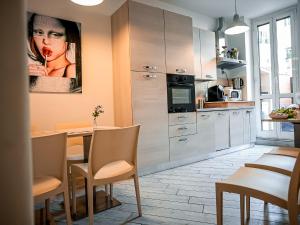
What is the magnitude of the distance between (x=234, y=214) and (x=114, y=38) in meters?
2.79

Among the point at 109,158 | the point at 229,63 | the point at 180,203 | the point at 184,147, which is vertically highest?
the point at 229,63

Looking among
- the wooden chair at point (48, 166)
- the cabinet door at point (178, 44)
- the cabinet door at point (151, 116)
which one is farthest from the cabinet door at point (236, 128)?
the wooden chair at point (48, 166)

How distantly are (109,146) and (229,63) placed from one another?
392 centimetres

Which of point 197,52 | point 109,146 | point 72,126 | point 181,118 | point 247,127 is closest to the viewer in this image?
point 109,146

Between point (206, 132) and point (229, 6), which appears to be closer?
point (206, 132)

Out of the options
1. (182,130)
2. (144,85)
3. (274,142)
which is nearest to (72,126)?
(144,85)

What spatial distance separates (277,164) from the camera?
1.69 meters

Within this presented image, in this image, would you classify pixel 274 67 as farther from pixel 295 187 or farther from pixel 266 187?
pixel 295 187

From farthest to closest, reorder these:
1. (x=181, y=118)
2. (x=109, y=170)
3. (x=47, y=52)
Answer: (x=181, y=118)
(x=47, y=52)
(x=109, y=170)

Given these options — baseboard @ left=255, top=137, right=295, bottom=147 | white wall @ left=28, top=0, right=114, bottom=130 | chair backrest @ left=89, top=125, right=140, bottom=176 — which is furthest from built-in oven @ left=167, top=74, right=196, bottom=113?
baseboard @ left=255, top=137, right=295, bottom=147

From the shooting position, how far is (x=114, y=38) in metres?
3.39

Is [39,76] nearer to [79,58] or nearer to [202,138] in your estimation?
[79,58]

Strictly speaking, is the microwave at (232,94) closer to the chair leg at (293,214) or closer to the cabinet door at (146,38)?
the cabinet door at (146,38)

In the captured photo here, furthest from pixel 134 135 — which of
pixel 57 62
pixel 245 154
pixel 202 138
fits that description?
pixel 245 154
